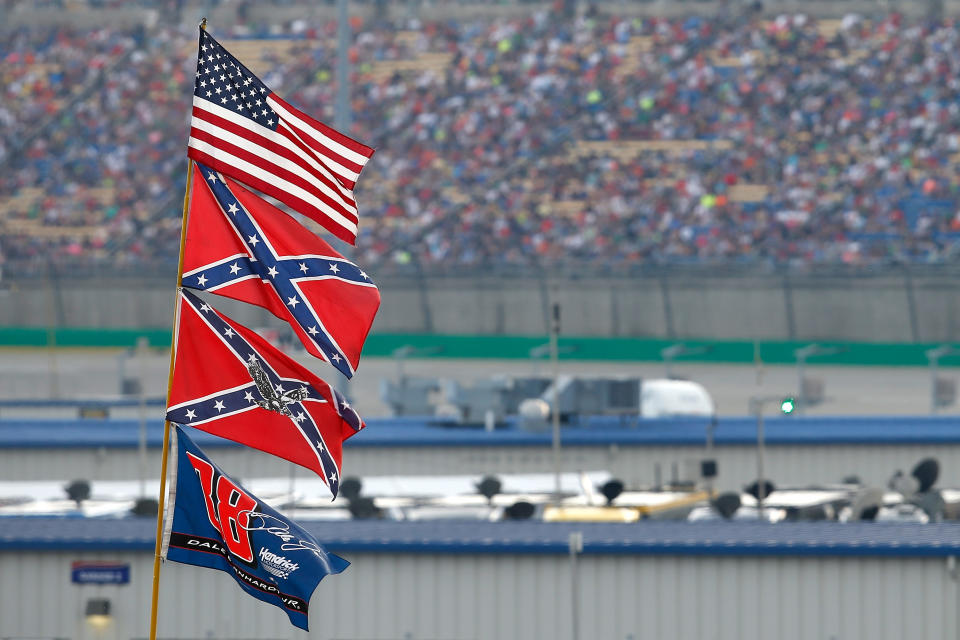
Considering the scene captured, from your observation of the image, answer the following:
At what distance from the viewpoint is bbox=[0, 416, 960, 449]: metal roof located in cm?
2355

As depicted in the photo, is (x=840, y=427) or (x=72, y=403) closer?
(x=840, y=427)

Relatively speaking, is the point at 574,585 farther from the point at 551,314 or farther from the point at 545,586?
the point at 551,314

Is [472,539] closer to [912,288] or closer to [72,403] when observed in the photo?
[72,403]

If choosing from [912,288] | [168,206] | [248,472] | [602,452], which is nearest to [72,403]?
[248,472]

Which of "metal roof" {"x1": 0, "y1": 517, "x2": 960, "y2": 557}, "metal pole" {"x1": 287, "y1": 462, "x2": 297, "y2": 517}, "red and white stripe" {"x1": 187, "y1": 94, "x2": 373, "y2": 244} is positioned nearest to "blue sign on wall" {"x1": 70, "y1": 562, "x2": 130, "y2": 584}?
"metal roof" {"x1": 0, "y1": 517, "x2": 960, "y2": 557}

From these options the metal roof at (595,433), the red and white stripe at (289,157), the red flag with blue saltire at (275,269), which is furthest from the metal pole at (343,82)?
the red flag with blue saltire at (275,269)

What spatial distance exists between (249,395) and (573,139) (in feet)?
149

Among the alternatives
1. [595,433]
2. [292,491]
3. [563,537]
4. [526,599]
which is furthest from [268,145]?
[595,433]

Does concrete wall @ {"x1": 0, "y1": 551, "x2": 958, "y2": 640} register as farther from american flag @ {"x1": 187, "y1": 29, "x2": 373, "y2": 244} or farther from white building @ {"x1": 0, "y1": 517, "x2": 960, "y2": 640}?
american flag @ {"x1": 187, "y1": 29, "x2": 373, "y2": 244}

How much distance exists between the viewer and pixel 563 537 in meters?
14.4

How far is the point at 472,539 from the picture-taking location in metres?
14.4

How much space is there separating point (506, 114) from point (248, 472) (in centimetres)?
3398

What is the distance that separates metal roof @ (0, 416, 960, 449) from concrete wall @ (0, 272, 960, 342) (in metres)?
18.0

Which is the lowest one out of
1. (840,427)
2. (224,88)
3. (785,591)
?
(785,591)
